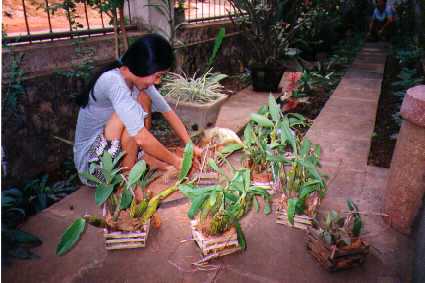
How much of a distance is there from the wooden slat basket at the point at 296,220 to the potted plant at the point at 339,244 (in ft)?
0.65

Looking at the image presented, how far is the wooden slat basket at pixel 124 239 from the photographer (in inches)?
67.2

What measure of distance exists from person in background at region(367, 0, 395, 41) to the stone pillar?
10404mm

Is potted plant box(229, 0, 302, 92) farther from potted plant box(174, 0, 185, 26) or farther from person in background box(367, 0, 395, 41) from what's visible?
person in background box(367, 0, 395, 41)

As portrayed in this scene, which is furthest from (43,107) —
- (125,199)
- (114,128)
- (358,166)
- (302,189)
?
(358,166)

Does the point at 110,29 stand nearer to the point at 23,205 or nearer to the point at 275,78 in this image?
the point at 23,205

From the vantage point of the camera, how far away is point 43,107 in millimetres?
2600

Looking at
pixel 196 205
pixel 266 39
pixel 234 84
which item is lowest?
pixel 234 84

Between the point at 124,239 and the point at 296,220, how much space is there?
913mm

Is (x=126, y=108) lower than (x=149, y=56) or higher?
lower

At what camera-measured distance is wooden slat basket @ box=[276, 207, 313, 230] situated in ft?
6.13

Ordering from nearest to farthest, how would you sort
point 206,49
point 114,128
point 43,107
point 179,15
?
1. point 114,128
2. point 43,107
3. point 179,15
4. point 206,49

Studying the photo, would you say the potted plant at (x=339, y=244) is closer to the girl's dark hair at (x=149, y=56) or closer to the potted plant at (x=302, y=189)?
the potted plant at (x=302, y=189)

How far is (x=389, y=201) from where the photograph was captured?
190cm

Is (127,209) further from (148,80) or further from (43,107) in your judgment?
(43,107)
